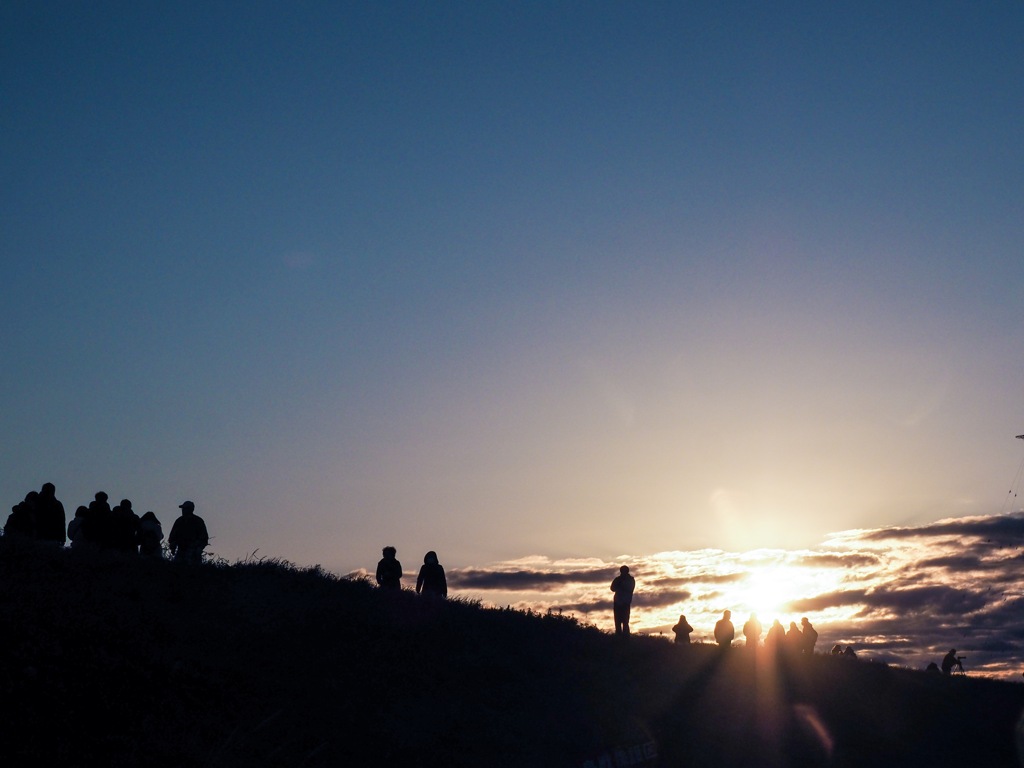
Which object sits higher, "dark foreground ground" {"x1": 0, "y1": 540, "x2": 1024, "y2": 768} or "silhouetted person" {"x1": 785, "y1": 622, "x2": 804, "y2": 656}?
"silhouetted person" {"x1": 785, "y1": 622, "x2": 804, "y2": 656}

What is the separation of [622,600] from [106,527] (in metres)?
12.6

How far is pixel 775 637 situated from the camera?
30.7 meters

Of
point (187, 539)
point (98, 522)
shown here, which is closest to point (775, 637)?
point (187, 539)

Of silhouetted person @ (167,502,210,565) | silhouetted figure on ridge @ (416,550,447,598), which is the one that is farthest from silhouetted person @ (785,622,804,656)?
silhouetted person @ (167,502,210,565)

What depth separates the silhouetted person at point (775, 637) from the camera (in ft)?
98.4

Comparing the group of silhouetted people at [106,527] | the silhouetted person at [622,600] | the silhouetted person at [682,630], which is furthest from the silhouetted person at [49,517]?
the silhouetted person at [682,630]

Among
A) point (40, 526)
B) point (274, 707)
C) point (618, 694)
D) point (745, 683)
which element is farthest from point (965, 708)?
point (40, 526)

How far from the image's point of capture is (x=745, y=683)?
79.8 feet

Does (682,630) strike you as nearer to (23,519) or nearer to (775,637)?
(775,637)

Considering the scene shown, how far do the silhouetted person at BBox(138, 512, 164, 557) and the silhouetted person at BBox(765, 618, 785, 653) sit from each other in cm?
1717

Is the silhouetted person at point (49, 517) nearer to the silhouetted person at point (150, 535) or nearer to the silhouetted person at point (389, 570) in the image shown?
the silhouetted person at point (150, 535)

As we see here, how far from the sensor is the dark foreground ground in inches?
511

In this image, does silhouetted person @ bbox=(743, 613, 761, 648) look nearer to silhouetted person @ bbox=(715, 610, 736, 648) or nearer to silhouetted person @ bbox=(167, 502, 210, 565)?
silhouetted person @ bbox=(715, 610, 736, 648)

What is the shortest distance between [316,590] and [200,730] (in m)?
7.20
